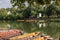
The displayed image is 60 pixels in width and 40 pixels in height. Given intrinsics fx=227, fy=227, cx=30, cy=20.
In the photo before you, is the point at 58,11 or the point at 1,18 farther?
the point at 1,18

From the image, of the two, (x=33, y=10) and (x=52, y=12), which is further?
(x=33, y=10)

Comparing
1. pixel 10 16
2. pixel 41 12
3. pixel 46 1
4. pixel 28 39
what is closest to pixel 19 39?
pixel 28 39

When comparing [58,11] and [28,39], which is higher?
[28,39]

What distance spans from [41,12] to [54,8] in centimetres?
669

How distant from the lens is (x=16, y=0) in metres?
11.0

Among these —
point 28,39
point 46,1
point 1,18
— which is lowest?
point 1,18

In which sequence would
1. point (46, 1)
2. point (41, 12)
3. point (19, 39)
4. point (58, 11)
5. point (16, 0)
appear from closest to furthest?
point (16, 0), point (46, 1), point (19, 39), point (58, 11), point (41, 12)

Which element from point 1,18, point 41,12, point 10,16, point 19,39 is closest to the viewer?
point 19,39

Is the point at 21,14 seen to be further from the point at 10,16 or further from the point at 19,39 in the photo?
the point at 19,39

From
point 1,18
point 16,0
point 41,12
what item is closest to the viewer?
point 16,0

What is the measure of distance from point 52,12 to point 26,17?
10182 mm

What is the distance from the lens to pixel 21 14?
81.8m

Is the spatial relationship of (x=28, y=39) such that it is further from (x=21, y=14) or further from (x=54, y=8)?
(x=21, y=14)

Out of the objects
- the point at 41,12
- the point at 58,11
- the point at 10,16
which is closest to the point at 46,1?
the point at 58,11
